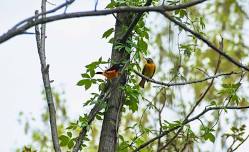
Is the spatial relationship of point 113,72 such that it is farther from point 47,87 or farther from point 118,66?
Answer: point 47,87

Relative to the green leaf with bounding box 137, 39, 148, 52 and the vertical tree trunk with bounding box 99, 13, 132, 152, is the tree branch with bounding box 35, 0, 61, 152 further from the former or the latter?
the green leaf with bounding box 137, 39, 148, 52

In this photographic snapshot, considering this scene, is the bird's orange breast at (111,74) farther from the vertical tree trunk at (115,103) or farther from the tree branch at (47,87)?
the tree branch at (47,87)

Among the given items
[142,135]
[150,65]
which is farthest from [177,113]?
[142,135]

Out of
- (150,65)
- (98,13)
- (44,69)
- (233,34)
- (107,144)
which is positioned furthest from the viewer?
(233,34)

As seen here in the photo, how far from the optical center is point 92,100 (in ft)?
9.50

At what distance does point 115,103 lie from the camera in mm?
2879

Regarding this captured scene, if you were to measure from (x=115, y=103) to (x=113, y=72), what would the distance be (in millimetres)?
155

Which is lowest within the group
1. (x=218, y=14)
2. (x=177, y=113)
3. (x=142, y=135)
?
(x=142, y=135)

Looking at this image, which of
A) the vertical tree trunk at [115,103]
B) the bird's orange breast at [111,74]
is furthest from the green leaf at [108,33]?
the bird's orange breast at [111,74]

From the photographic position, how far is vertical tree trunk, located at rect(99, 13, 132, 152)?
276cm

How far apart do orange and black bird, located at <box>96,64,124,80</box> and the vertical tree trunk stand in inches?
1.1

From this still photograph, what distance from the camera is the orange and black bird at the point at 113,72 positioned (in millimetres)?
2869

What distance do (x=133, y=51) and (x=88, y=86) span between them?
0.98 ft

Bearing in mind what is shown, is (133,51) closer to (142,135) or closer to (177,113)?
(142,135)
